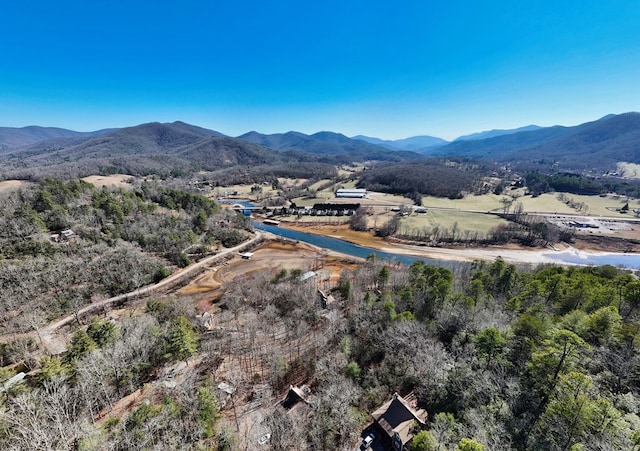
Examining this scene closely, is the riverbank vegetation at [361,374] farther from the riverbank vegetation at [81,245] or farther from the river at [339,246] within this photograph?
the river at [339,246]

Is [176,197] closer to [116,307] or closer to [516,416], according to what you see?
[116,307]

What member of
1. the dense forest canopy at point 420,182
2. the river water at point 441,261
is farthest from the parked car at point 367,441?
the dense forest canopy at point 420,182

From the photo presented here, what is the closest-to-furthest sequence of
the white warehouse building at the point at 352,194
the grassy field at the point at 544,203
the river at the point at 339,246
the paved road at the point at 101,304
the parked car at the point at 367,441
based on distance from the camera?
1. the parked car at the point at 367,441
2. the paved road at the point at 101,304
3. the river at the point at 339,246
4. the grassy field at the point at 544,203
5. the white warehouse building at the point at 352,194

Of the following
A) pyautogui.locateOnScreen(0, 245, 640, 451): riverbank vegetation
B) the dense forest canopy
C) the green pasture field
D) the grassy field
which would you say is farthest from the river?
the dense forest canopy

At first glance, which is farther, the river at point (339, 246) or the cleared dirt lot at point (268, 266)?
the river at point (339, 246)

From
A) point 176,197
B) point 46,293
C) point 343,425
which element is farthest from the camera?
point 176,197

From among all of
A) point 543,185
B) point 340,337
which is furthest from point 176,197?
point 543,185

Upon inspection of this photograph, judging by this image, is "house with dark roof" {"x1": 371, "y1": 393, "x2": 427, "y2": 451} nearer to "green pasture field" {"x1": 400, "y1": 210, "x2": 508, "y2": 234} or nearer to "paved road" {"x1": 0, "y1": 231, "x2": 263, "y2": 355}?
"paved road" {"x1": 0, "y1": 231, "x2": 263, "y2": 355}
